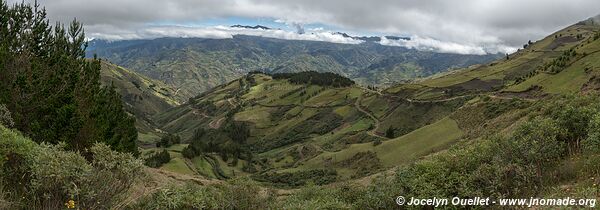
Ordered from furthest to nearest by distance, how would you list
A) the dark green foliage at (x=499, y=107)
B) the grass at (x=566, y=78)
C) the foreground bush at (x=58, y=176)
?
the grass at (x=566, y=78)
the dark green foliage at (x=499, y=107)
the foreground bush at (x=58, y=176)

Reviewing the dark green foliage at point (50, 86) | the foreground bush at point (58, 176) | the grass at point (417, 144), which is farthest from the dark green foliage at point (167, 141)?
the foreground bush at point (58, 176)

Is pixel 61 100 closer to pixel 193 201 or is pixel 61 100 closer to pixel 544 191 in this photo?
pixel 193 201

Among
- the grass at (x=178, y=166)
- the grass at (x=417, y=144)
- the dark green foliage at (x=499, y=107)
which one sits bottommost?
Answer: the grass at (x=178, y=166)

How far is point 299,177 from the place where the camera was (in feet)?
412

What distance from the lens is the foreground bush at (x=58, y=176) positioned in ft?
44.9

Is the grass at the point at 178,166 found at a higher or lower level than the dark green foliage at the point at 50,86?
lower

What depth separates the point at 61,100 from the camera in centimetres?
4531

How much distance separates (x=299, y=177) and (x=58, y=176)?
4511 inches

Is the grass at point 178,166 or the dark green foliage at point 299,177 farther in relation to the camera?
the grass at point 178,166

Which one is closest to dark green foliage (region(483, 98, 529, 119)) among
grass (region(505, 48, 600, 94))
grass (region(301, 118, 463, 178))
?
grass (region(301, 118, 463, 178))

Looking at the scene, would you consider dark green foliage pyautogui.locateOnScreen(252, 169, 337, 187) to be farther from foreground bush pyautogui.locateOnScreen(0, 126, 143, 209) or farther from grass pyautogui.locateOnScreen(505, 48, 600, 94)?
foreground bush pyautogui.locateOnScreen(0, 126, 143, 209)

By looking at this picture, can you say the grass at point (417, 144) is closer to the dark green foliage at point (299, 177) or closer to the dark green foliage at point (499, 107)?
the dark green foliage at point (499, 107)

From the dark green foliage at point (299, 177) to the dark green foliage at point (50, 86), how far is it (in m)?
64.8

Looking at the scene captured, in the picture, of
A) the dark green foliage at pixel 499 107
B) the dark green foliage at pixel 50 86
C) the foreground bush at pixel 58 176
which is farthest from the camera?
the dark green foliage at pixel 499 107
